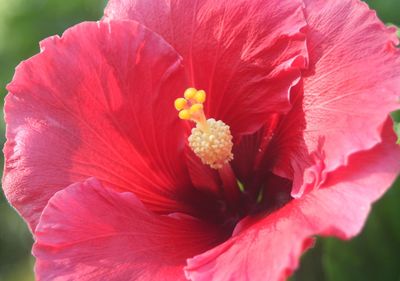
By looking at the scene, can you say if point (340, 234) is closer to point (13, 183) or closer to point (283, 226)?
point (283, 226)

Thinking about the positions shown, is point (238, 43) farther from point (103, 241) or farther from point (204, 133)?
point (103, 241)

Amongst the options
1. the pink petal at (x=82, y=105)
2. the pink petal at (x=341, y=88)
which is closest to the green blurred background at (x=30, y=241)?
the pink petal at (x=341, y=88)

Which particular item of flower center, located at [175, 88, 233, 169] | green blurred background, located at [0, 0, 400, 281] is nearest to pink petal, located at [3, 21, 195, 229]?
flower center, located at [175, 88, 233, 169]

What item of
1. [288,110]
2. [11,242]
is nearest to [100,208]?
[288,110]

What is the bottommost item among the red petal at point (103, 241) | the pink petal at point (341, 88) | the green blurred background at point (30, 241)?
the green blurred background at point (30, 241)

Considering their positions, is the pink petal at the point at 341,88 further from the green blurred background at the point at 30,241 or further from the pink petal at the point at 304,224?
the green blurred background at the point at 30,241

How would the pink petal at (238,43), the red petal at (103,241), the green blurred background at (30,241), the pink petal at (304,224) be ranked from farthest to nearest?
the green blurred background at (30,241) → the pink petal at (238,43) → the red petal at (103,241) → the pink petal at (304,224)

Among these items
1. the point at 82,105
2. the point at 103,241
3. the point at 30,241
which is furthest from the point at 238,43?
the point at 30,241
